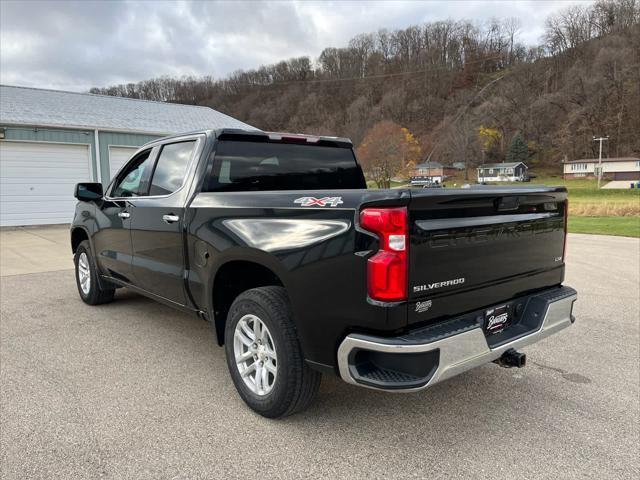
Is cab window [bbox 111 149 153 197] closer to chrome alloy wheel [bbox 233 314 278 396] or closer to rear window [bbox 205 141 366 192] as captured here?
rear window [bbox 205 141 366 192]

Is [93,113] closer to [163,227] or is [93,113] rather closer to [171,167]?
[171,167]

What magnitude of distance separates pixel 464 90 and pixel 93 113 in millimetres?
94049

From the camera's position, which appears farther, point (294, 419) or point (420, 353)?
point (294, 419)

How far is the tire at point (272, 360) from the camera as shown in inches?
113

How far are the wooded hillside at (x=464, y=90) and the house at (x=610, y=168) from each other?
3.60m

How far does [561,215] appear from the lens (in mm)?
3463

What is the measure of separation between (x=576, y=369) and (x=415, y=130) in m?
97.1

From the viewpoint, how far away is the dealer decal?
8.55ft

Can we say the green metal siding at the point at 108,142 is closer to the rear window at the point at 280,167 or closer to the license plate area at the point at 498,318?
the rear window at the point at 280,167

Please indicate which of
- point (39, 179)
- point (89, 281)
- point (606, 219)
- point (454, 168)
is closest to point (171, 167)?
point (89, 281)

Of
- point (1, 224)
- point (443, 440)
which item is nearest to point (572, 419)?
point (443, 440)

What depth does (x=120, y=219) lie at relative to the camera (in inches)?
189

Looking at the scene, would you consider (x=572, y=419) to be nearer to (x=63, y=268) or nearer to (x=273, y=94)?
(x=63, y=268)

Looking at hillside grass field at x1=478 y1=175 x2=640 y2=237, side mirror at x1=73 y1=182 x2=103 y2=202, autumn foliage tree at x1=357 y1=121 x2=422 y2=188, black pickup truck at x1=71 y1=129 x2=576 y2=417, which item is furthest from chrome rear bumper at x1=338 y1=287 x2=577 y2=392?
autumn foliage tree at x1=357 y1=121 x2=422 y2=188
